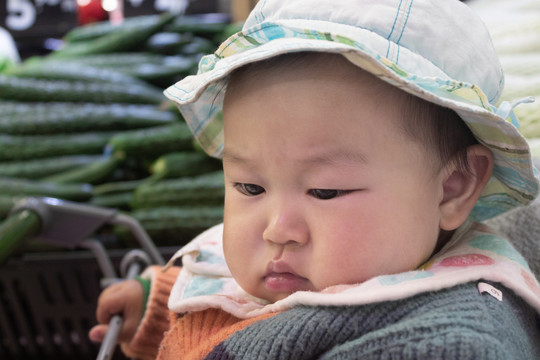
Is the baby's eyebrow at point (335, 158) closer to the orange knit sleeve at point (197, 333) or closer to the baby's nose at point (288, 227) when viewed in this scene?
the baby's nose at point (288, 227)

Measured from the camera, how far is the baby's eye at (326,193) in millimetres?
670

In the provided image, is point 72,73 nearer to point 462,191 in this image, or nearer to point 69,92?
point 69,92

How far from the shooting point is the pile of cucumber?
5.52 ft

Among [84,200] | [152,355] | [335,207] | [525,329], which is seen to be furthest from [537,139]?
[84,200]

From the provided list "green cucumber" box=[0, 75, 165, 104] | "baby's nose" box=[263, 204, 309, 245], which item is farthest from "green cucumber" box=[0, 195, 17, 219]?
"baby's nose" box=[263, 204, 309, 245]

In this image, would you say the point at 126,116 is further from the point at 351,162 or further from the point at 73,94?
the point at 351,162

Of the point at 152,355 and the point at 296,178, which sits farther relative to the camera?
the point at 152,355

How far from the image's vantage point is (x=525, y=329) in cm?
69

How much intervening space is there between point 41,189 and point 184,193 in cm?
44

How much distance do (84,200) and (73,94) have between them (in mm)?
431

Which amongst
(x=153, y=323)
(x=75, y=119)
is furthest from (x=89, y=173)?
(x=153, y=323)

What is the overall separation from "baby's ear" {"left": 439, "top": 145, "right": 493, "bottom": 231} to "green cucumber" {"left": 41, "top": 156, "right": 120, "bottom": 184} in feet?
4.30

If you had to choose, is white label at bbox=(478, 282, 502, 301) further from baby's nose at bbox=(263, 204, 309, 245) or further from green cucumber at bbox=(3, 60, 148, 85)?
green cucumber at bbox=(3, 60, 148, 85)

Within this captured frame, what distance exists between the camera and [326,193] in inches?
26.6
